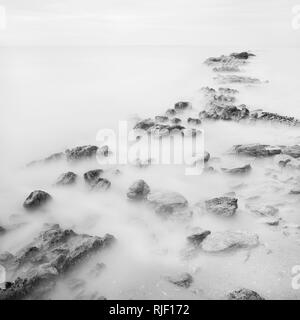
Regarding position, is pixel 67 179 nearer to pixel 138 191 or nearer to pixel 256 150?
pixel 138 191

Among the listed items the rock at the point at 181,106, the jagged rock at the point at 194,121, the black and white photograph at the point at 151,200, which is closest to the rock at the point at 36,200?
the black and white photograph at the point at 151,200

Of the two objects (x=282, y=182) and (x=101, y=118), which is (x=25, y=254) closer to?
(x=282, y=182)

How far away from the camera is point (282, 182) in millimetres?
4992

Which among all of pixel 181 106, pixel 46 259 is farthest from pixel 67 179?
pixel 181 106

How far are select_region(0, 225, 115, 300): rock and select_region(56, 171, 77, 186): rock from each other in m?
1.18

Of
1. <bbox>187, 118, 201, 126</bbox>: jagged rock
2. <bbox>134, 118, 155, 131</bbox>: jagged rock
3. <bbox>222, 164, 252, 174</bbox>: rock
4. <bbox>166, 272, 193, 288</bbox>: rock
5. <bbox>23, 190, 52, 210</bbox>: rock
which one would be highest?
<bbox>187, 118, 201, 126</bbox>: jagged rock

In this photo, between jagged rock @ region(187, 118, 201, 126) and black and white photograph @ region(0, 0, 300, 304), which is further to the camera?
jagged rock @ region(187, 118, 201, 126)

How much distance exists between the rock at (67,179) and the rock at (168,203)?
4.12ft

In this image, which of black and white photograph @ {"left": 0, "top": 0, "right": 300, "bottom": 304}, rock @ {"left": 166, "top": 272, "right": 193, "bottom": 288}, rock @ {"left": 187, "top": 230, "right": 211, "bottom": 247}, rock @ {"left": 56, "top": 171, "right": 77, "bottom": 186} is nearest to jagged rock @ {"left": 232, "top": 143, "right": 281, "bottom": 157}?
black and white photograph @ {"left": 0, "top": 0, "right": 300, "bottom": 304}

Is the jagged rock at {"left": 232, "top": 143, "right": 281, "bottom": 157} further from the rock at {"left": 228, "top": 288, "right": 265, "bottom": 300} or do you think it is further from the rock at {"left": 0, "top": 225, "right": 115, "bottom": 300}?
the rock at {"left": 228, "top": 288, "right": 265, "bottom": 300}

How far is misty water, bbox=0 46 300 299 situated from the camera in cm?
335

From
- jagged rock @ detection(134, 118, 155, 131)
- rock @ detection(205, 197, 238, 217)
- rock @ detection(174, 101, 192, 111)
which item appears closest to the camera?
rock @ detection(205, 197, 238, 217)

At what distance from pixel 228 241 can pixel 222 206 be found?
638 mm
